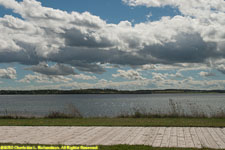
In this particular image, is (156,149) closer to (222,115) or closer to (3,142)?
(3,142)

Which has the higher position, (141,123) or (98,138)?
(98,138)

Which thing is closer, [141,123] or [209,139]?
[209,139]

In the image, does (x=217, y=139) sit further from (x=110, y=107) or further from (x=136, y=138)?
(x=110, y=107)

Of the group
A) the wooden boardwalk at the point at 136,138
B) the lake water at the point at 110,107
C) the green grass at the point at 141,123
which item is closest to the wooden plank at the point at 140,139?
the wooden boardwalk at the point at 136,138

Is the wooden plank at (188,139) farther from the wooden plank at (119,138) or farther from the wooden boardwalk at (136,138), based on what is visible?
the wooden plank at (119,138)

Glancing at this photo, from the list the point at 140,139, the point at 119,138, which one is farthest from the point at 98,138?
the point at 140,139

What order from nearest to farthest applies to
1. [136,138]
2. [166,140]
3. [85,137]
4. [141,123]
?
[166,140] < [136,138] < [85,137] < [141,123]

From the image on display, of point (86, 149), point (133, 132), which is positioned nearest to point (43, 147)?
point (86, 149)

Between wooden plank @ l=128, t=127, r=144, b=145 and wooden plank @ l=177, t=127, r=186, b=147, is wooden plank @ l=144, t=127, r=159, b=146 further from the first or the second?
wooden plank @ l=177, t=127, r=186, b=147

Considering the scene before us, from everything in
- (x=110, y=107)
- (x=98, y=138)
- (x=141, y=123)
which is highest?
(x=98, y=138)

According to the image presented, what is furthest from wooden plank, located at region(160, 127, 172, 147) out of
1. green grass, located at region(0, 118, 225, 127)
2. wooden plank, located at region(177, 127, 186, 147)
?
green grass, located at region(0, 118, 225, 127)

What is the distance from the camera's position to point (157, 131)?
1116 cm

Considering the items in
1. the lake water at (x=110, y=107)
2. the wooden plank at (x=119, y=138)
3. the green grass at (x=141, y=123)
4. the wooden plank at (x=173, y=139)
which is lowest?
the lake water at (x=110, y=107)

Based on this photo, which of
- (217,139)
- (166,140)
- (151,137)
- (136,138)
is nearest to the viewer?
(166,140)
